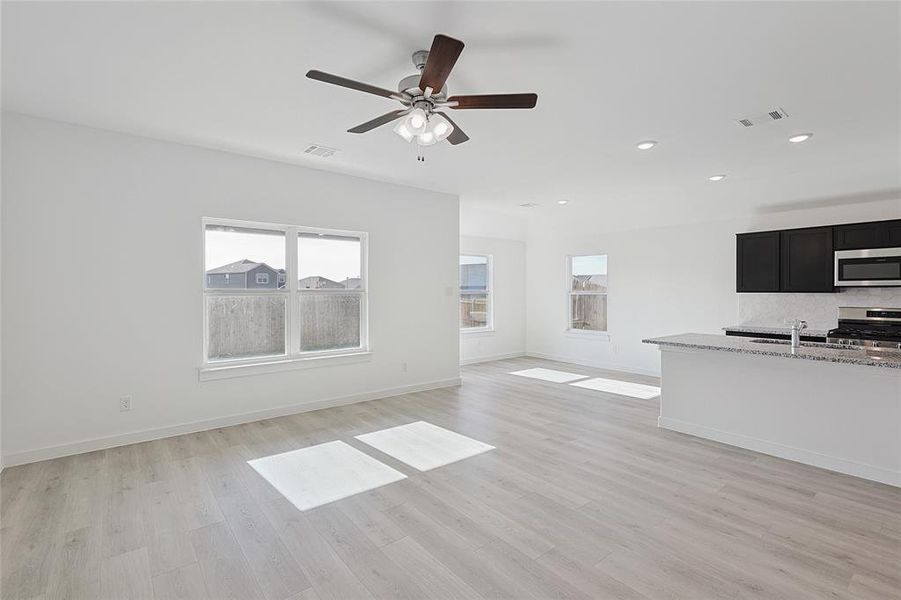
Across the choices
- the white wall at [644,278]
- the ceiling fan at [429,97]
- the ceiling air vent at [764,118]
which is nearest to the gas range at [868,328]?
the white wall at [644,278]

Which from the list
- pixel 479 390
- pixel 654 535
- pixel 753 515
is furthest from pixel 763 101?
pixel 479 390

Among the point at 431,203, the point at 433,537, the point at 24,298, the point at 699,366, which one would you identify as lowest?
the point at 433,537

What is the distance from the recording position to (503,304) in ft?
27.8

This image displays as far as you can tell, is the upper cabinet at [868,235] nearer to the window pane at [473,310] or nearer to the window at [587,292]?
the window at [587,292]

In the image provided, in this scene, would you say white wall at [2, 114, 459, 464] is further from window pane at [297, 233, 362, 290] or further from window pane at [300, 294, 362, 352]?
window pane at [300, 294, 362, 352]

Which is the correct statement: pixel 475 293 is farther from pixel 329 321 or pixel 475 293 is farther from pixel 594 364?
pixel 329 321

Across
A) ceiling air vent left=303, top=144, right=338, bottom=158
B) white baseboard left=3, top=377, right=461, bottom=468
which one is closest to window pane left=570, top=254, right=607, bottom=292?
white baseboard left=3, top=377, right=461, bottom=468

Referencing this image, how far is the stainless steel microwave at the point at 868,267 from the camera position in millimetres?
4574

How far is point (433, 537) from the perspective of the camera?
7.92 ft

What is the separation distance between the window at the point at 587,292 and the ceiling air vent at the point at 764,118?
4029 millimetres

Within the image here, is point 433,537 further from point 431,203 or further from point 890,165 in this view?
point 890,165

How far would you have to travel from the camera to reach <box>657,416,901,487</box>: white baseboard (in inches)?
123

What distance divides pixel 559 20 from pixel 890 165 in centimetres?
482

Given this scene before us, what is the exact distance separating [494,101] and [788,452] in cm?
355
